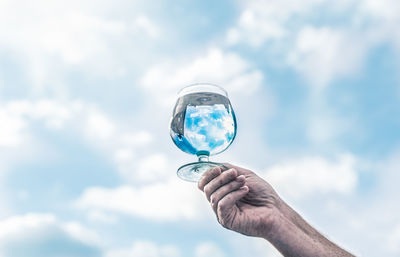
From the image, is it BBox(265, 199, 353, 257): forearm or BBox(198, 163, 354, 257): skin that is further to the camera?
BBox(265, 199, 353, 257): forearm

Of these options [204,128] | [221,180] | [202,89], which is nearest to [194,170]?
[221,180]

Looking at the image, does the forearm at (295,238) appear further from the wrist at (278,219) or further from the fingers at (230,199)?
the fingers at (230,199)

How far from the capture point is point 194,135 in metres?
4.38

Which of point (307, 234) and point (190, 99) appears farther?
point (307, 234)

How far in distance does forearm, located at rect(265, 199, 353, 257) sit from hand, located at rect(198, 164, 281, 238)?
10 cm

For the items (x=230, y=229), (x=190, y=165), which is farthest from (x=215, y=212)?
(x=190, y=165)

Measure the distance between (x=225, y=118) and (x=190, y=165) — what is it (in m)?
0.62

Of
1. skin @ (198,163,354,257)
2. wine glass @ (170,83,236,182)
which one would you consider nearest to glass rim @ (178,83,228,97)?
wine glass @ (170,83,236,182)

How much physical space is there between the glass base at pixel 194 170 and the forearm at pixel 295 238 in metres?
1.16

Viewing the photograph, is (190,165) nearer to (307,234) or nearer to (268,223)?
(268,223)

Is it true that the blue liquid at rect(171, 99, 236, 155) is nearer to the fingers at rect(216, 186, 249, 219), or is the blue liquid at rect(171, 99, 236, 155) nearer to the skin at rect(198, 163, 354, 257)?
the skin at rect(198, 163, 354, 257)

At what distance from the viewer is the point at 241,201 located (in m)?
4.89

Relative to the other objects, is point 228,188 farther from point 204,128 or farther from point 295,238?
point 295,238

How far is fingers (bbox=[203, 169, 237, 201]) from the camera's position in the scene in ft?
13.6
